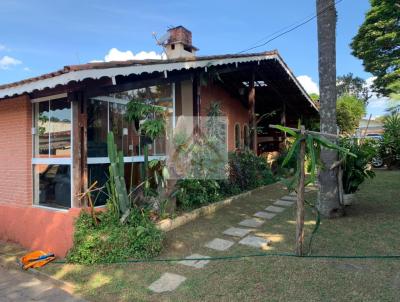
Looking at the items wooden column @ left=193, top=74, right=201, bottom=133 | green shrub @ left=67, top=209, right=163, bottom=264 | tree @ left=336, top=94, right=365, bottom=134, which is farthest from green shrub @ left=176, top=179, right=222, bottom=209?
tree @ left=336, top=94, right=365, bottom=134

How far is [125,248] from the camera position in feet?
15.5

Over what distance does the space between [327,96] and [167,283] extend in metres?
4.49

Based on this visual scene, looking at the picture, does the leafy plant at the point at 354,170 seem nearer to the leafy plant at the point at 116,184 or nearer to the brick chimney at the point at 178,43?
the leafy plant at the point at 116,184

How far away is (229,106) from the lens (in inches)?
464

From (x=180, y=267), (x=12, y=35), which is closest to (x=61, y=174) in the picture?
(x=180, y=267)

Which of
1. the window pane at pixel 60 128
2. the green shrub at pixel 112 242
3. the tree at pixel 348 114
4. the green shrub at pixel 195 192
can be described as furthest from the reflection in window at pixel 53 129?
the tree at pixel 348 114

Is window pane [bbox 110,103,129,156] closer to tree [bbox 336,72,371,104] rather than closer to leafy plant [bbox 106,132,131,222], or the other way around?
leafy plant [bbox 106,132,131,222]

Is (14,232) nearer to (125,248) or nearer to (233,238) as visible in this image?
(125,248)

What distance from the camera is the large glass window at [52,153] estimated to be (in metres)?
5.86

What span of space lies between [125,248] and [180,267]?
96 cm

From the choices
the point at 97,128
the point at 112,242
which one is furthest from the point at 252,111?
the point at 112,242

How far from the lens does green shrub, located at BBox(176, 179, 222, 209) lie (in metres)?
6.58

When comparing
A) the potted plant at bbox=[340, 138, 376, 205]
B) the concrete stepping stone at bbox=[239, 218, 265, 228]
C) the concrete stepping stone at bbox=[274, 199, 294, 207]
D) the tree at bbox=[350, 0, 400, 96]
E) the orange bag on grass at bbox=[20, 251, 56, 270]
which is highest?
the tree at bbox=[350, 0, 400, 96]

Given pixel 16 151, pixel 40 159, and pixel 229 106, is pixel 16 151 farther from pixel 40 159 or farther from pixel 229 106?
pixel 229 106
